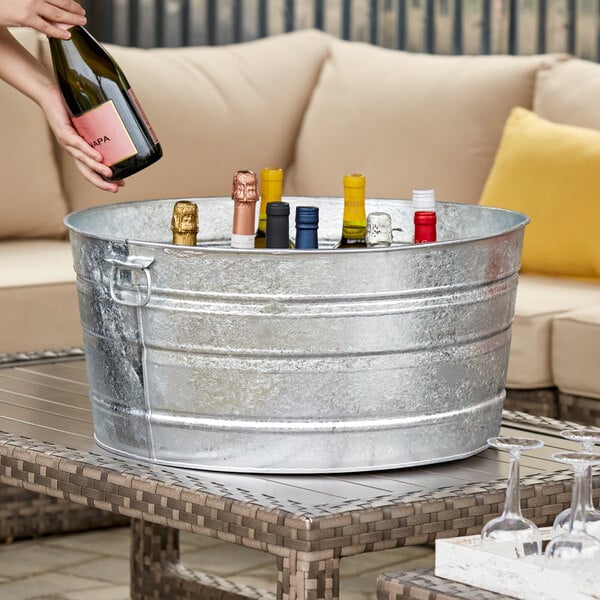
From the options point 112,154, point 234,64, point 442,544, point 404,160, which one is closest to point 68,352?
point 112,154

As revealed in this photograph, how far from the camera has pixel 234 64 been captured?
3670 millimetres

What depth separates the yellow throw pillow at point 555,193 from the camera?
2906 millimetres

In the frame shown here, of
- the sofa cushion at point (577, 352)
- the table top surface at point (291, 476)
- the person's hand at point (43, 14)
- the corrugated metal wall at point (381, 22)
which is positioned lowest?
the sofa cushion at point (577, 352)

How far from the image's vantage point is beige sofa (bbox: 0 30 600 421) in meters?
3.16

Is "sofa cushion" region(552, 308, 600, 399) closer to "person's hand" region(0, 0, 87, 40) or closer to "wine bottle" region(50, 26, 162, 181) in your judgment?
"wine bottle" region(50, 26, 162, 181)

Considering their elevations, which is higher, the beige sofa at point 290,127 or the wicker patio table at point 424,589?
the beige sofa at point 290,127

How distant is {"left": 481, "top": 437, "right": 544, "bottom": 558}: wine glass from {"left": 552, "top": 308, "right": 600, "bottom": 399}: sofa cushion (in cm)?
134

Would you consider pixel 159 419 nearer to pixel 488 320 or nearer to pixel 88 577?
pixel 488 320

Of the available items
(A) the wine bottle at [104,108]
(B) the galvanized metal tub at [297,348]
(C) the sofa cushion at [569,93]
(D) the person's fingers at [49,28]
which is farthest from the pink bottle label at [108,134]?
(C) the sofa cushion at [569,93]

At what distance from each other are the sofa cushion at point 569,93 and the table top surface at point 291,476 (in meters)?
1.47

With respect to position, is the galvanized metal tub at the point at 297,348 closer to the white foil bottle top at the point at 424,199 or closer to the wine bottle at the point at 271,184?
the white foil bottle top at the point at 424,199

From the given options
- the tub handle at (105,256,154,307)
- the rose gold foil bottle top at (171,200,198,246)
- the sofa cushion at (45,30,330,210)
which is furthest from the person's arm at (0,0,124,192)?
the sofa cushion at (45,30,330,210)

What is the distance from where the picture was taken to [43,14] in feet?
5.84

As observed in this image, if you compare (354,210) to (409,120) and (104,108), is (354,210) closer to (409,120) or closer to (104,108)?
(104,108)
